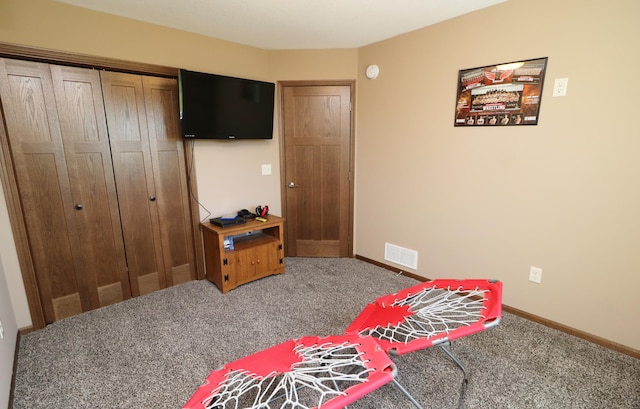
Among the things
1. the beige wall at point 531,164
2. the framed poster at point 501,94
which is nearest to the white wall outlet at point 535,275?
the beige wall at point 531,164

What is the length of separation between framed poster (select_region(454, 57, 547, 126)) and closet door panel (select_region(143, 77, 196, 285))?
105 inches

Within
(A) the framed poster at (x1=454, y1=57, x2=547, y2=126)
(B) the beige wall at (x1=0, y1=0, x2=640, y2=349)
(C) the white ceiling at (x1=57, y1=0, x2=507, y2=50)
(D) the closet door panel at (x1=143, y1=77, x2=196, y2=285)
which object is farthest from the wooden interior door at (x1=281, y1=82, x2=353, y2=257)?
(A) the framed poster at (x1=454, y1=57, x2=547, y2=126)

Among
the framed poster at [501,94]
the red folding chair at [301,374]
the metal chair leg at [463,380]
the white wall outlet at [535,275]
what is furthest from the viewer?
the white wall outlet at [535,275]

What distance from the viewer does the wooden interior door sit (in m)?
3.45

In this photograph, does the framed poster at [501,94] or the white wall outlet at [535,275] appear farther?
the white wall outlet at [535,275]

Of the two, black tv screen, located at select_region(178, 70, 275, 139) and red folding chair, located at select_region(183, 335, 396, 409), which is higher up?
black tv screen, located at select_region(178, 70, 275, 139)

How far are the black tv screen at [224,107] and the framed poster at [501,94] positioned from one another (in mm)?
1940

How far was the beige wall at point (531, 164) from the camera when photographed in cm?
191

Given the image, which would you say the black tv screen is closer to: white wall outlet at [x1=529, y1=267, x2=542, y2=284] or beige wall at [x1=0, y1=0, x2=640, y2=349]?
beige wall at [x1=0, y1=0, x2=640, y2=349]

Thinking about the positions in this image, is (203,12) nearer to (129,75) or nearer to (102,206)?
(129,75)

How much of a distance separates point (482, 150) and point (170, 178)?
2903 mm

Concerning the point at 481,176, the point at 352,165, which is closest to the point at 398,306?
the point at 481,176

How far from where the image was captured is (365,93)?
3322 mm

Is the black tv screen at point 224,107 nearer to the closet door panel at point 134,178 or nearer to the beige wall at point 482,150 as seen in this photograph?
the beige wall at point 482,150
